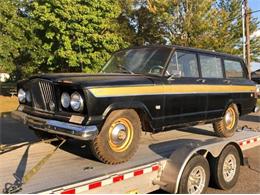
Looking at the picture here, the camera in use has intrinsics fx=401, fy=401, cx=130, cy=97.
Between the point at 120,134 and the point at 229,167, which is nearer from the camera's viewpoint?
the point at 120,134

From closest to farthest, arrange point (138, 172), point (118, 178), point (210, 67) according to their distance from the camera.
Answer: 1. point (118, 178)
2. point (138, 172)
3. point (210, 67)

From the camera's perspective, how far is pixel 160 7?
29938 mm

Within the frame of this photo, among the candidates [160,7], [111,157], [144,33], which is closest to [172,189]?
[111,157]

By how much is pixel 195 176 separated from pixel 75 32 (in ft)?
63.7

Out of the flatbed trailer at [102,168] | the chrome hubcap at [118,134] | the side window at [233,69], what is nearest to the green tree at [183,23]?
the side window at [233,69]

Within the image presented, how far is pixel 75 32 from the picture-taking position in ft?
77.9

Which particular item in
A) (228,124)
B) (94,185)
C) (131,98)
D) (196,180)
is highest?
(131,98)

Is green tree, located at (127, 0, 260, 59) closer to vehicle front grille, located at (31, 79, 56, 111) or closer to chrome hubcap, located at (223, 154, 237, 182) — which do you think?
chrome hubcap, located at (223, 154, 237, 182)

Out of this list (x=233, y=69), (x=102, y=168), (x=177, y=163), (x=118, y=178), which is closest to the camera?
(x=118, y=178)

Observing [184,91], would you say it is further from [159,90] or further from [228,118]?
[228,118]

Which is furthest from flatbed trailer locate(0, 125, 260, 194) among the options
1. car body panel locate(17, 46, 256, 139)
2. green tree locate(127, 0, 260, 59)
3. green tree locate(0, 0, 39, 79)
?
green tree locate(127, 0, 260, 59)

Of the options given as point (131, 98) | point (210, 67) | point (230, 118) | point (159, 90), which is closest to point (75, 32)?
point (230, 118)

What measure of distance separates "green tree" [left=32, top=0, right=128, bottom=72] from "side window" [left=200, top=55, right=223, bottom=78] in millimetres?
15942

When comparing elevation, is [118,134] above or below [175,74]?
below
